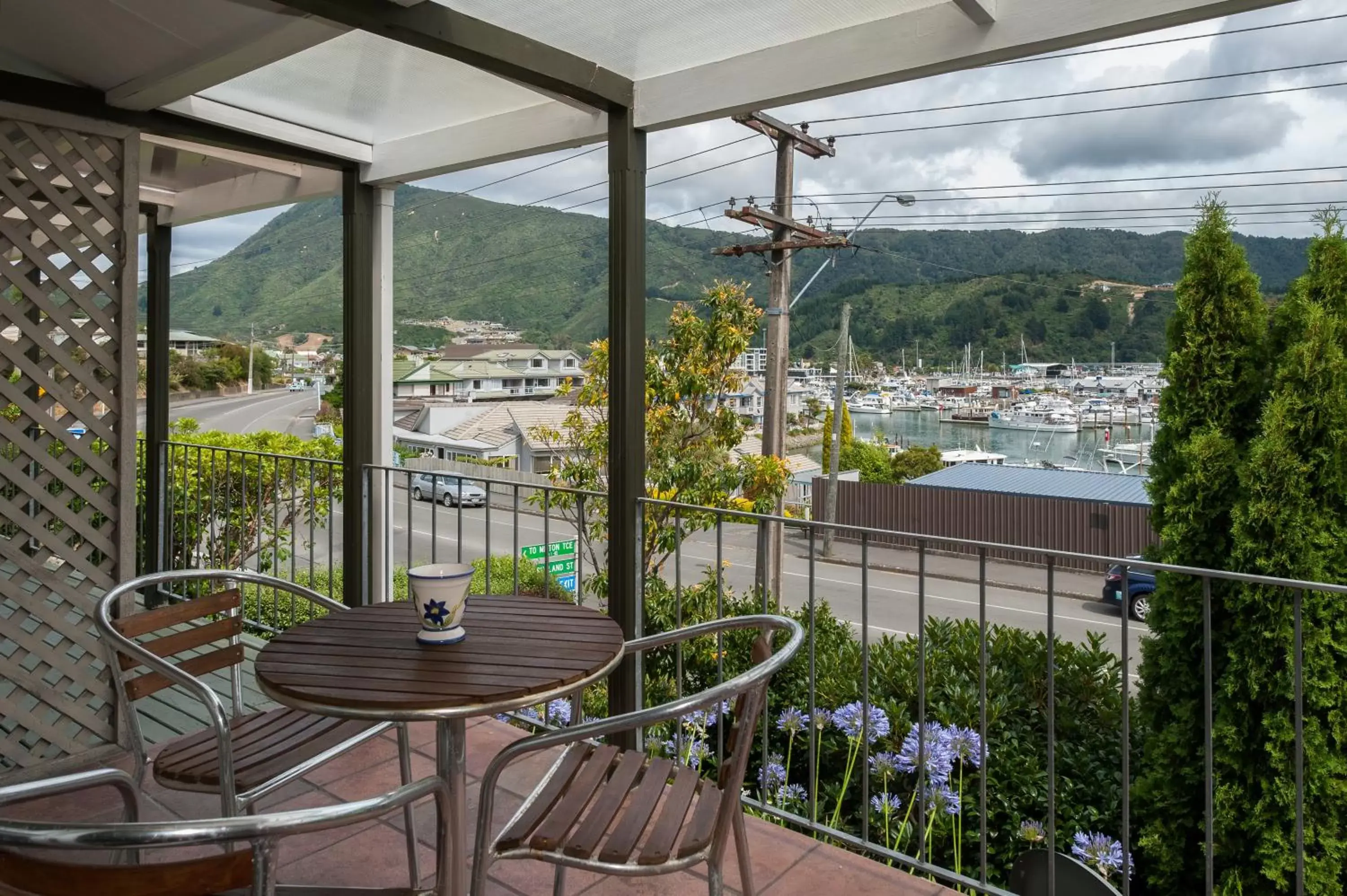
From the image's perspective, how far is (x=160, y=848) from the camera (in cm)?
100

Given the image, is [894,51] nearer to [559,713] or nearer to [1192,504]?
[1192,504]

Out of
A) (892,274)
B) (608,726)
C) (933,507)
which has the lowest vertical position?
(933,507)

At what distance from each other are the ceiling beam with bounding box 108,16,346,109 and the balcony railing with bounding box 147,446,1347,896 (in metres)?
1.41

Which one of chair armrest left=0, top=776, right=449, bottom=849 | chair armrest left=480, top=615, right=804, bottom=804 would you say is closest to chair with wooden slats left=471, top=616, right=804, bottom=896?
chair armrest left=480, top=615, right=804, bottom=804

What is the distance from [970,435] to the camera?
23.1 metres

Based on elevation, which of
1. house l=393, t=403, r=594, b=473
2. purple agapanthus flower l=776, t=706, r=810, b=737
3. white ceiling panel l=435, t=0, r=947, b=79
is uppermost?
white ceiling panel l=435, t=0, r=947, b=79

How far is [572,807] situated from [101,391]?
2.48 meters

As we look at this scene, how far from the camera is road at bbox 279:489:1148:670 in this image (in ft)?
49.1

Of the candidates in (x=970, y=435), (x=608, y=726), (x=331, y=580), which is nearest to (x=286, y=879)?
(x=608, y=726)

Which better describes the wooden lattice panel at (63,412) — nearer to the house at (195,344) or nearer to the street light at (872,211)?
the street light at (872,211)

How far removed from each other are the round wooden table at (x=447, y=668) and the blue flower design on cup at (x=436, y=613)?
5cm

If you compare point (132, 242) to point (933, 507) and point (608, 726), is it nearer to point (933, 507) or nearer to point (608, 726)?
point (608, 726)

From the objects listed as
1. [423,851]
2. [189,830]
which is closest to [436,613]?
[189,830]

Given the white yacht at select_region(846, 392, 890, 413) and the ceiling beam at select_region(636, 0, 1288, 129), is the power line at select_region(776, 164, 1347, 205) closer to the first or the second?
the white yacht at select_region(846, 392, 890, 413)
